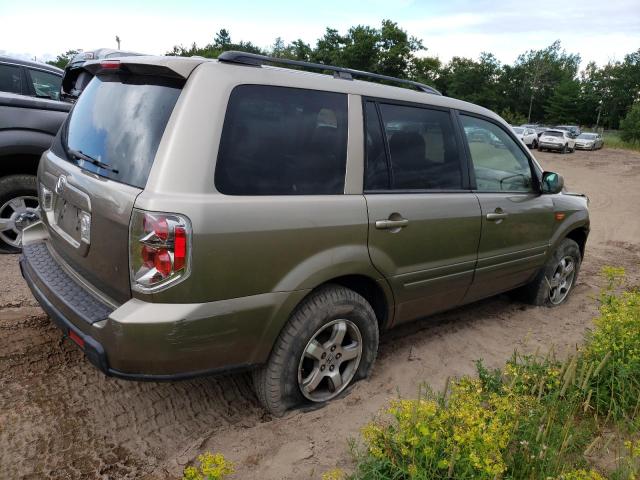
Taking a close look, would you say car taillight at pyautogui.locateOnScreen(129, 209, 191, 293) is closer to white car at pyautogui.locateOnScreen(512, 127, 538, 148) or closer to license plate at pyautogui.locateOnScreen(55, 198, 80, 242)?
license plate at pyautogui.locateOnScreen(55, 198, 80, 242)

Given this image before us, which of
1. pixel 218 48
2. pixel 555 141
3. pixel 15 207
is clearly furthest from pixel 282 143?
pixel 218 48

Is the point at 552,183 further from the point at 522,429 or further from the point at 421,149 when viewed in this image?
the point at 522,429

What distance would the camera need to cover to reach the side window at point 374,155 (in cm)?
287

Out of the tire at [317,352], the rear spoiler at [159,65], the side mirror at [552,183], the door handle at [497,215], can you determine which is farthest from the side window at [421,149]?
the rear spoiler at [159,65]

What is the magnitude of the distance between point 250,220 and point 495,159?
94.3 inches

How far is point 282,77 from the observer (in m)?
2.55

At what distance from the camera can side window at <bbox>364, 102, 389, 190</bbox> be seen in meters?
2.87

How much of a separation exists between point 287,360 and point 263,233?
73 cm

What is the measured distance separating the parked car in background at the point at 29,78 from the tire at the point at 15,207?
211cm

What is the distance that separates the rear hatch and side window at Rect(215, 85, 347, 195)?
1.04ft

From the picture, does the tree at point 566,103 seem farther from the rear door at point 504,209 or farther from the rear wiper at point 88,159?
the rear wiper at point 88,159

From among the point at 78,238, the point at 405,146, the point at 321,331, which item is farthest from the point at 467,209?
the point at 78,238

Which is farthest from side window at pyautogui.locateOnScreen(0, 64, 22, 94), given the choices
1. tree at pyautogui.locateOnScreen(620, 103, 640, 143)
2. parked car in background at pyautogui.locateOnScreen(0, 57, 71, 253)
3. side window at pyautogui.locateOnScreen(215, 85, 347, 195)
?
tree at pyautogui.locateOnScreen(620, 103, 640, 143)

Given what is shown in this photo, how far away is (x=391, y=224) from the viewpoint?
2.89 metres
